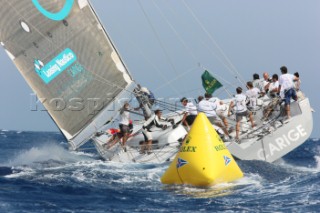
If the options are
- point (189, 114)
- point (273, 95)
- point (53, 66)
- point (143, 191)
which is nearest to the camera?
point (143, 191)

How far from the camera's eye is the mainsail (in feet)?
56.7

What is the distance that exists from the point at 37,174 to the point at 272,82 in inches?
278

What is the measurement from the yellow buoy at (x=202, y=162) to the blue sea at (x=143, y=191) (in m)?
0.22

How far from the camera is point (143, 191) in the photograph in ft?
42.1

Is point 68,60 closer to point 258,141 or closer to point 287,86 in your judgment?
point 258,141

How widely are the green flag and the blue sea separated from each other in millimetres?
5111

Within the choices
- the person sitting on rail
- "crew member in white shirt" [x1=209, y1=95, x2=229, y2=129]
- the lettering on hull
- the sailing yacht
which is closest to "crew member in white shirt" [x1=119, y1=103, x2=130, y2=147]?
the sailing yacht

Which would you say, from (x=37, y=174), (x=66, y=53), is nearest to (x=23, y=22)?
(x=66, y=53)

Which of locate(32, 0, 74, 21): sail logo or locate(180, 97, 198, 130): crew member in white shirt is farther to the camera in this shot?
locate(32, 0, 74, 21): sail logo

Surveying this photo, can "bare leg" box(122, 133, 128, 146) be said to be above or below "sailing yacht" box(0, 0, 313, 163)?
below

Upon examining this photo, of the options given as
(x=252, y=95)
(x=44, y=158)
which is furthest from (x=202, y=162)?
(x=44, y=158)

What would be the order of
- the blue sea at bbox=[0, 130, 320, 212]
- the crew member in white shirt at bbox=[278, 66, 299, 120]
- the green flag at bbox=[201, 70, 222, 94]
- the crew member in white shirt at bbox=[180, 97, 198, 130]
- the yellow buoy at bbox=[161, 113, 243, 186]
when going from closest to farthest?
the blue sea at bbox=[0, 130, 320, 212] → the yellow buoy at bbox=[161, 113, 243, 186] → the crew member in white shirt at bbox=[278, 66, 299, 120] → the crew member in white shirt at bbox=[180, 97, 198, 130] → the green flag at bbox=[201, 70, 222, 94]

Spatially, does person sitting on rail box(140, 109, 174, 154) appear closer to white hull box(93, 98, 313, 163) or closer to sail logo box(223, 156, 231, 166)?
white hull box(93, 98, 313, 163)

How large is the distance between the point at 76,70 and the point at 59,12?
5.03 feet
